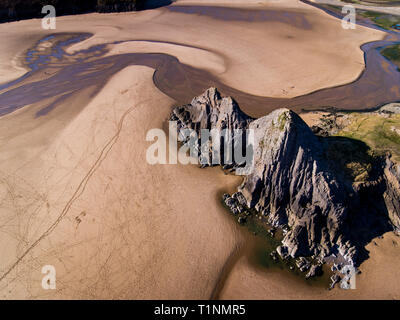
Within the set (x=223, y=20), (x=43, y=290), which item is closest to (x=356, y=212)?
(x=43, y=290)

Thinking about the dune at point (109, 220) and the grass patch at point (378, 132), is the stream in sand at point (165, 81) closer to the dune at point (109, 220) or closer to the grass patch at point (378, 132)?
the grass patch at point (378, 132)

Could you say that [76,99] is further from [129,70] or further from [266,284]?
[266,284]

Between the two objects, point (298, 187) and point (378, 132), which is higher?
point (378, 132)

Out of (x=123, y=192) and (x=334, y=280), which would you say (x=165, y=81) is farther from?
(x=334, y=280)

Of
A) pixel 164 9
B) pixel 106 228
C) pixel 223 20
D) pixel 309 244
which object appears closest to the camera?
pixel 309 244

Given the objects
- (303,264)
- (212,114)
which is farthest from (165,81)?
(303,264)

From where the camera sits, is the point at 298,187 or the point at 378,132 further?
the point at 378,132

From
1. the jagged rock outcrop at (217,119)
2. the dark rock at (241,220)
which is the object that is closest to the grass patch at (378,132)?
the jagged rock outcrop at (217,119)
